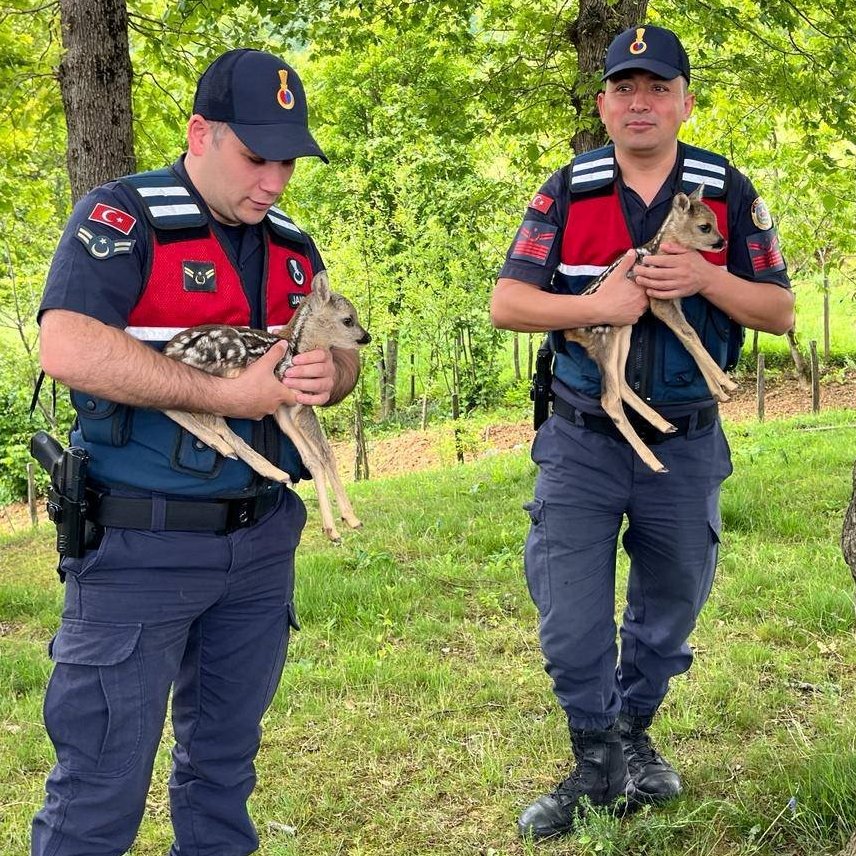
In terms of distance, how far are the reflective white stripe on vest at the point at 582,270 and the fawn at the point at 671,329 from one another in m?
0.12

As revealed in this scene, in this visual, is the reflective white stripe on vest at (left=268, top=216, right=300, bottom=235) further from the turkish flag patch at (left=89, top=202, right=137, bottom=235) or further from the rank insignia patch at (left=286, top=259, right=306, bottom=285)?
the turkish flag patch at (left=89, top=202, right=137, bottom=235)

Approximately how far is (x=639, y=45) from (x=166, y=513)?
8.32 feet

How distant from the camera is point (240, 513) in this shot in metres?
2.98

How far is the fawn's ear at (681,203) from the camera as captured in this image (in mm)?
3396

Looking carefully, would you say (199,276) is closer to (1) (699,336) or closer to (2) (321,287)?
(2) (321,287)

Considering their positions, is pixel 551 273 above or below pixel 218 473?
above

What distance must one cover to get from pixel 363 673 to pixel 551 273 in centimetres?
263

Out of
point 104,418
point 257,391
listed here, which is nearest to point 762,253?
point 257,391

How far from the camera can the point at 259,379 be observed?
282cm

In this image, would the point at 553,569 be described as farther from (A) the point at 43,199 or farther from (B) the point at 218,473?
(A) the point at 43,199

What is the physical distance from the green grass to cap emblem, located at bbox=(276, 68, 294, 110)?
2857mm

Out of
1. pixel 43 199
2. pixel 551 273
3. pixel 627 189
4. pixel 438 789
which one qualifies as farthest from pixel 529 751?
pixel 43 199

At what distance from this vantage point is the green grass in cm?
375

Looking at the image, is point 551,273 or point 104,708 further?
point 551,273
